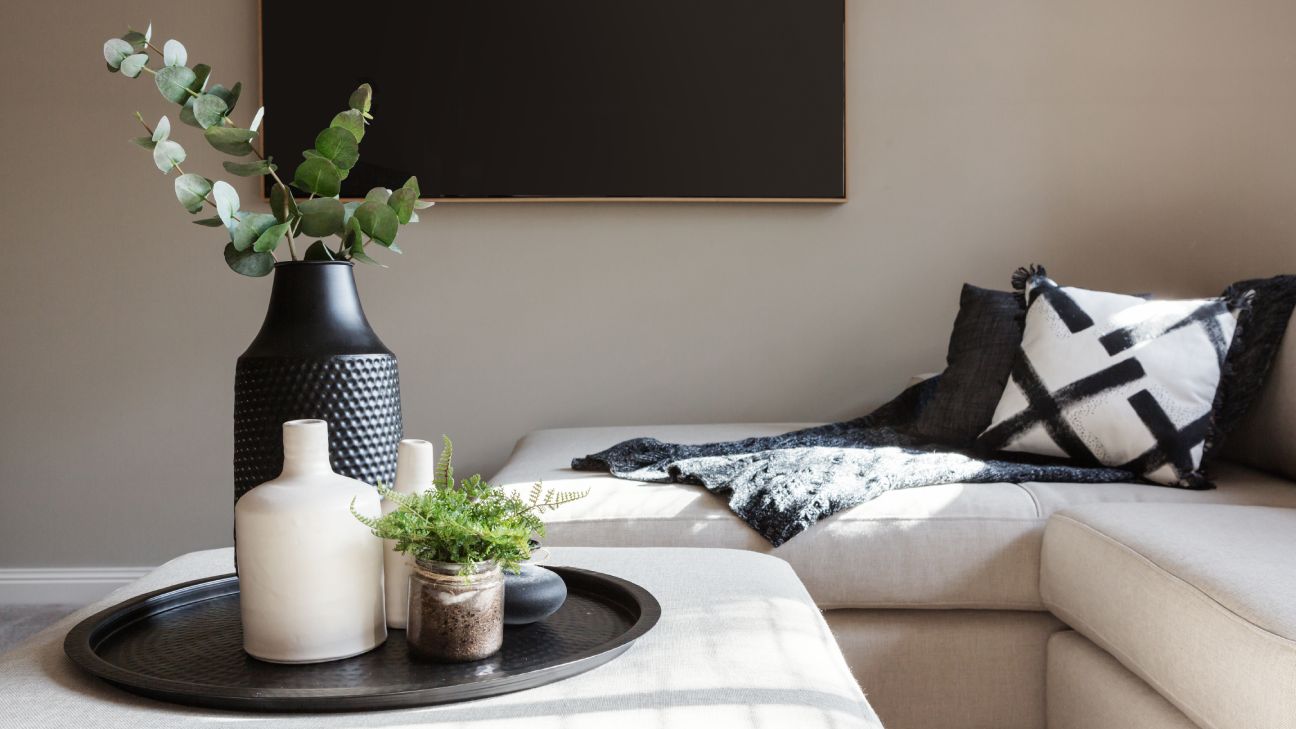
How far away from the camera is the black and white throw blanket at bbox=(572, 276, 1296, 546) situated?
1860 mm

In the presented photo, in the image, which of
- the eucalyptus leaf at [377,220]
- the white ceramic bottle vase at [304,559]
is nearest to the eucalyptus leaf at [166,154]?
the eucalyptus leaf at [377,220]

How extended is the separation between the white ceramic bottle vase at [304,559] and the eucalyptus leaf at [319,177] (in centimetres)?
37

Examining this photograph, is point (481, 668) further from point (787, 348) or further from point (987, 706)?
point (787, 348)

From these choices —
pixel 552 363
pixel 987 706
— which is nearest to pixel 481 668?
pixel 987 706

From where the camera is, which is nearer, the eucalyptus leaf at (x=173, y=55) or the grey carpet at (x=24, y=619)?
the eucalyptus leaf at (x=173, y=55)

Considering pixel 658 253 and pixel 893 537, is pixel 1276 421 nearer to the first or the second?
pixel 893 537

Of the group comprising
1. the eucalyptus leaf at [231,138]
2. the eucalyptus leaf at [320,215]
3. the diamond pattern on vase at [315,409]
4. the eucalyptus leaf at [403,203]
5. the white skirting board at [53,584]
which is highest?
the eucalyptus leaf at [231,138]

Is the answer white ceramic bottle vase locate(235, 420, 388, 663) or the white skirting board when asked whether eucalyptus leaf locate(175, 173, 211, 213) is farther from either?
the white skirting board

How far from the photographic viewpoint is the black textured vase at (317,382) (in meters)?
1.12

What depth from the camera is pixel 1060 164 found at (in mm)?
3006

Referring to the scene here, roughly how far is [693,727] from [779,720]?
0.25 feet

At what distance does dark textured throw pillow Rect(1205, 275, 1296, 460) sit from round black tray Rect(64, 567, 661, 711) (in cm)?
154

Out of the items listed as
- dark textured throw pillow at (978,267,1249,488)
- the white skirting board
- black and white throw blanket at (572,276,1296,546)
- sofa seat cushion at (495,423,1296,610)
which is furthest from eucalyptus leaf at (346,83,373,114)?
the white skirting board

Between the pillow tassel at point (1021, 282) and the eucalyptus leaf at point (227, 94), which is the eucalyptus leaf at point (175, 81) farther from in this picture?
the pillow tassel at point (1021, 282)
